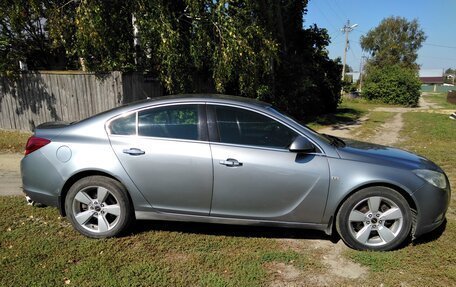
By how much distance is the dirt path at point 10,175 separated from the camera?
5898 millimetres

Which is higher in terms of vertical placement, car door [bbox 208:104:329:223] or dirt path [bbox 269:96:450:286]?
car door [bbox 208:104:329:223]

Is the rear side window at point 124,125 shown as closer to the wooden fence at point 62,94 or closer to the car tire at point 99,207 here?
the car tire at point 99,207

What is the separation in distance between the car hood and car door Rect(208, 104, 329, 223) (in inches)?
13.9

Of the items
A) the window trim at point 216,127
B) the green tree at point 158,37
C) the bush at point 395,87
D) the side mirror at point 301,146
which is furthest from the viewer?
the bush at point 395,87

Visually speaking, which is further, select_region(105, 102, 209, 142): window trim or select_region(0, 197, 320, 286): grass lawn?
select_region(105, 102, 209, 142): window trim

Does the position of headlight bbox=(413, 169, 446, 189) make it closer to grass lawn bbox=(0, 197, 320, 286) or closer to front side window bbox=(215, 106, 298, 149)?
front side window bbox=(215, 106, 298, 149)

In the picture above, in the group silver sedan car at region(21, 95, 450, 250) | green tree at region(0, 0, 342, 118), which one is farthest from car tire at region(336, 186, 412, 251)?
green tree at region(0, 0, 342, 118)

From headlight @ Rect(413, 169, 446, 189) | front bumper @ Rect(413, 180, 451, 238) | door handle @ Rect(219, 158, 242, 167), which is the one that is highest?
door handle @ Rect(219, 158, 242, 167)

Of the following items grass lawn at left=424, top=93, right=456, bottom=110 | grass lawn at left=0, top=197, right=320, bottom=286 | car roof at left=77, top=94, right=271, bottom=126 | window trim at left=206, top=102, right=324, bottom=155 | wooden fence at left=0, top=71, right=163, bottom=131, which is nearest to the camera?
grass lawn at left=0, top=197, right=320, bottom=286

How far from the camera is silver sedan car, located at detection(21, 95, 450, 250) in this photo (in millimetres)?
3943

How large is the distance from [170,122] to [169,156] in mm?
401

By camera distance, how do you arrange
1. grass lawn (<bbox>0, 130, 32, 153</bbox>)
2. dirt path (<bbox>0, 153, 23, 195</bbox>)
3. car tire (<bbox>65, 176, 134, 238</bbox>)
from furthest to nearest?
grass lawn (<bbox>0, 130, 32, 153</bbox>) < dirt path (<bbox>0, 153, 23, 195</bbox>) < car tire (<bbox>65, 176, 134, 238</bbox>)

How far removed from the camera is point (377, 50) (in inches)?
2997

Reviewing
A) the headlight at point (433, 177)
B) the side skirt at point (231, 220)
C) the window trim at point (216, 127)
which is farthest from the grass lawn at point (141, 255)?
the headlight at point (433, 177)
